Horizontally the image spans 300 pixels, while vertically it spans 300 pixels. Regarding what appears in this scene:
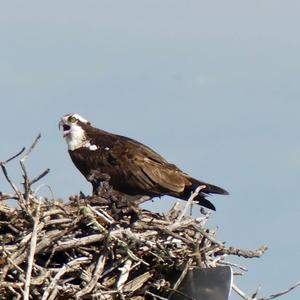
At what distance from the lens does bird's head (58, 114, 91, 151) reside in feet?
33.2

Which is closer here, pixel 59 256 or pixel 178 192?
pixel 59 256

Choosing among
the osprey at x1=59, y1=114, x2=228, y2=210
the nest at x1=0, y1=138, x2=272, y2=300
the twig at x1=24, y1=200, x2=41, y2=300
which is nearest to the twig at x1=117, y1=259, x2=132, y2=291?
the nest at x1=0, y1=138, x2=272, y2=300

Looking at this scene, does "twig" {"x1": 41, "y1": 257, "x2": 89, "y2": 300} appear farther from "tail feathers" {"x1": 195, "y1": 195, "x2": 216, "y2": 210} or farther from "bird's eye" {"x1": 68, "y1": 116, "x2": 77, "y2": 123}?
"bird's eye" {"x1": 68, "y1": 116, "x2": 77, "y2": 123}

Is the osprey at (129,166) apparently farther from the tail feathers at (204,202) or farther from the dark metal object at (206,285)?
the dark metal object at (206,285)

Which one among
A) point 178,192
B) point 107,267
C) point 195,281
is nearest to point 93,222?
point 107,267

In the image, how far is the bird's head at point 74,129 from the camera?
33.2 feet

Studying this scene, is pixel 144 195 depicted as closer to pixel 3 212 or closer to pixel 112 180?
pixel 112 180

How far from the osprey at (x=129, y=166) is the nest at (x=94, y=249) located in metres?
1.87

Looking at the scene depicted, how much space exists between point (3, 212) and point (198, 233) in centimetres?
130

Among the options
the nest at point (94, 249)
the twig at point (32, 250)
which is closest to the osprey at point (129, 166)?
the nest at point (94, 249)

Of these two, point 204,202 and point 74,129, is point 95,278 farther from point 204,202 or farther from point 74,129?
point 74,129

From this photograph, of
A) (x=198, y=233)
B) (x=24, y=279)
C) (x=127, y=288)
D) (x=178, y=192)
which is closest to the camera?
(x=24, y=279)

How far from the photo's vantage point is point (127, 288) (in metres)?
6.96

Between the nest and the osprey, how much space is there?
6.15 ft
